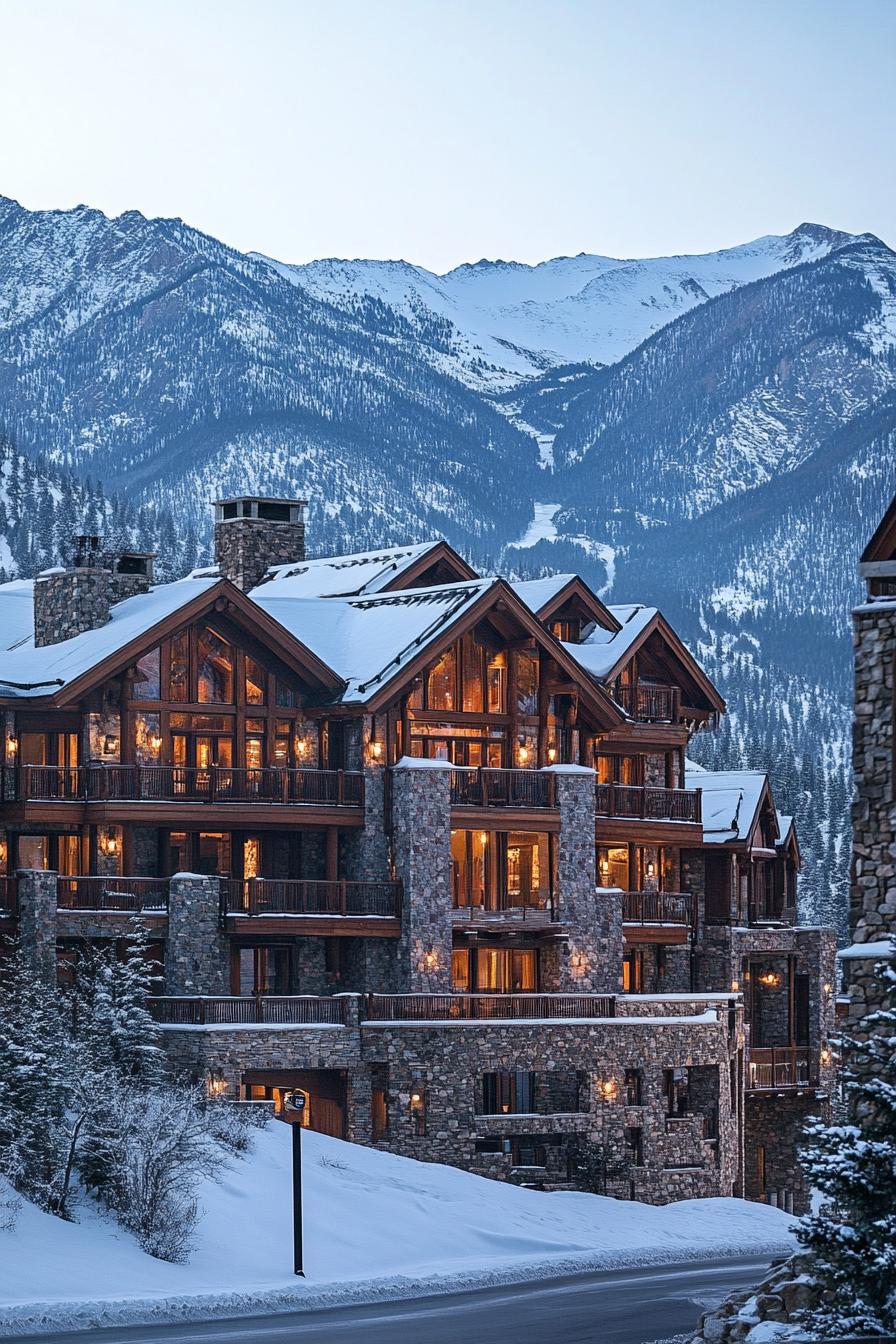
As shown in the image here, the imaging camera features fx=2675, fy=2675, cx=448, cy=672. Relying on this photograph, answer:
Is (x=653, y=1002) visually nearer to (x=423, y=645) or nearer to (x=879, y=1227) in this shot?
(x=423, y=645)

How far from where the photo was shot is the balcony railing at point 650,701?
7575 cm

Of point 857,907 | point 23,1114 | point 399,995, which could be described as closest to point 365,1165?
point 399,995

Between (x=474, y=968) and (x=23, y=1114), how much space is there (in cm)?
2142

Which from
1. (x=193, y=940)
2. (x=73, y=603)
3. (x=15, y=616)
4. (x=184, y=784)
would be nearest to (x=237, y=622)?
(x=184, y=784)

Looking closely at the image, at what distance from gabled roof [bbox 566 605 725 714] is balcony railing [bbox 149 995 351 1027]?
52.7 ft

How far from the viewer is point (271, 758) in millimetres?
66562

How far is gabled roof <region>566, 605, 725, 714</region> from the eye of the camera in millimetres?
74875

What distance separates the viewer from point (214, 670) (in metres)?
66.1

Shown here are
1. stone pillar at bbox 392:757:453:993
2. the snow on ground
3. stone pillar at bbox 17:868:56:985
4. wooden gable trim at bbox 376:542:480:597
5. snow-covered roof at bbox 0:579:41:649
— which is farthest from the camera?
wooden gable trim at bbox 376:542:480:597

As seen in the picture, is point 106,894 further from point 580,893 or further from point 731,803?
point 731,803

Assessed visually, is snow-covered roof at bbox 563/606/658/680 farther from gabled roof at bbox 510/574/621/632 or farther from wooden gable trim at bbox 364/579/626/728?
wooden gable trim at bbox 364/579/626/728

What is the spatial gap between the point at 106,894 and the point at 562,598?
61.4 feet

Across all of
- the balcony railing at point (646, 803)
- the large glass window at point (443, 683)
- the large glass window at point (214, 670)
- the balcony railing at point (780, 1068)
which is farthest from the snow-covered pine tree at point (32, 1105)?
the balcony railing at point (780, 1068)

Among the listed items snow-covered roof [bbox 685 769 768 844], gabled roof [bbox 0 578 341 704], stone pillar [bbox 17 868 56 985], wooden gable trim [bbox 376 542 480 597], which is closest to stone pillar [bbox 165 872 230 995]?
stone pillar [bbox 17 868 56 985]
